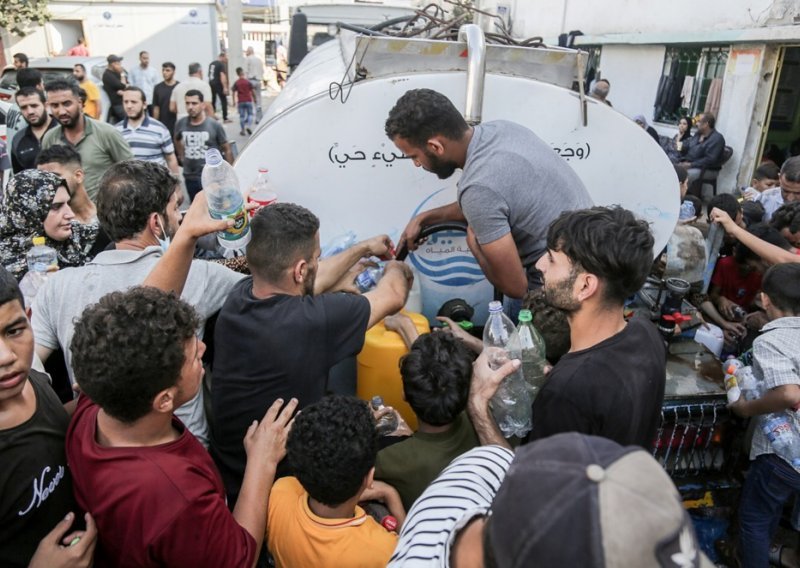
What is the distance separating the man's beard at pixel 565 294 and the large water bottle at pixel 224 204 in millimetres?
1119

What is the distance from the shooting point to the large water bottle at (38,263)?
2.83m

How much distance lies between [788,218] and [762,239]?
0.72 feet

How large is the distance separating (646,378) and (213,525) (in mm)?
1389

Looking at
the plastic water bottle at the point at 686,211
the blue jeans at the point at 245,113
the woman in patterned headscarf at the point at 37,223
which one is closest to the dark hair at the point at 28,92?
the woman in patterned headscarf at the point at 37,223

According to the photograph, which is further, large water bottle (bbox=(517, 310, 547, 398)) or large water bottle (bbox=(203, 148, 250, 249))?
large water bottle (bbox=(517, 310, 547, 398))

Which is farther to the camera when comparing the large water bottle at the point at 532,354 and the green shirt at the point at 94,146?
the green shirt at the point at 94,146

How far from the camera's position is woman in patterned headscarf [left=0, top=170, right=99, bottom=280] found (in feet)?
10.0

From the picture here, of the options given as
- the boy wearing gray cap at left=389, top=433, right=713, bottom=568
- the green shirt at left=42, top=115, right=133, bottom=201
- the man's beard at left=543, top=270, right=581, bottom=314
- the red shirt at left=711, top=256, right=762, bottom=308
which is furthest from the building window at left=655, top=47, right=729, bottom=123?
the boy wearing gray cap at left=389, top=433, right=713, bottom=568

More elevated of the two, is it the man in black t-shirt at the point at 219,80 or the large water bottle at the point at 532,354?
the man in black t-shirt at the point at 219,80

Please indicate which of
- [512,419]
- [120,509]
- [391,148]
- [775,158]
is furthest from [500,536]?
[775,158]

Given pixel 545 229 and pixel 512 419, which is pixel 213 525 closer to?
pixel 512 419

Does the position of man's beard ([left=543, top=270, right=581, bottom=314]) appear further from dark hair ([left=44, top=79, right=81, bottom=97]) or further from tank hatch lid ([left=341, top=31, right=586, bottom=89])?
dark hair ([left=44, top=79, right=81, bottom=97])

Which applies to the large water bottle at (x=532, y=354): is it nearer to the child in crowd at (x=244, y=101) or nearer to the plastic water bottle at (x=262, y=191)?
the plastic water bottle at (x=262, y=191)

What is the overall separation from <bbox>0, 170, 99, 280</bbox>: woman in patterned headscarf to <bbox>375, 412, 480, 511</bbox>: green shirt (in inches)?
85.0
